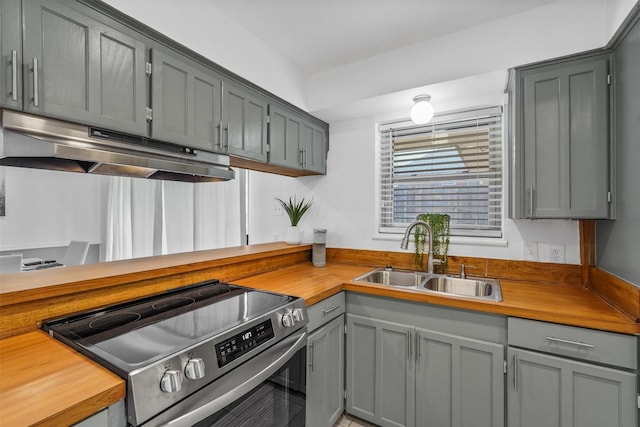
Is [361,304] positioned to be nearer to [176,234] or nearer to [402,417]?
[402,417]

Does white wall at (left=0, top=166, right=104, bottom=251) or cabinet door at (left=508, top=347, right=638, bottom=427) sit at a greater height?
white wall at (left=0, top=166, right=104, bottom=251)

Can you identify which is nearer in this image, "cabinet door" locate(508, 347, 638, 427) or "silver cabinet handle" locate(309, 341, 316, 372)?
"cabinet door" locate(508, 347, 638, 427)

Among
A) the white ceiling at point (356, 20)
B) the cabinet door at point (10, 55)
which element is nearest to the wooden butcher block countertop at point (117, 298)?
the cabinet door at point (10, 55)

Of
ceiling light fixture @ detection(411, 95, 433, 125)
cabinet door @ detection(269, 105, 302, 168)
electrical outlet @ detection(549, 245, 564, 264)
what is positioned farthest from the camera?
cabinet door @ detection(269, 105, 302, 168)

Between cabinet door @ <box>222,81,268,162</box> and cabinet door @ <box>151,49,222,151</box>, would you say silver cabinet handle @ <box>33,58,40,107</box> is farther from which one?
cabinet door @ <box>222,81,268,162</box>

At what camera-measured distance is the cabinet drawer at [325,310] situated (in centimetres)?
168

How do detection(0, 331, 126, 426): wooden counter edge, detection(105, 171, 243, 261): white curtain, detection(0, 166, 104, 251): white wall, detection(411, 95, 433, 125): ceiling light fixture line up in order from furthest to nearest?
detection(105, 171, 243, 261): white curtain → detection(0, 166, 104, 251): white wall → detection(411, 95, 433, 125): ceiling light fixture → detection(0, 331, 126, 426): wooden counter edge

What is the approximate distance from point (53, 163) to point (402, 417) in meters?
2.24

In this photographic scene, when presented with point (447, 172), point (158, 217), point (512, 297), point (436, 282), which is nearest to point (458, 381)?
point (512, 297)

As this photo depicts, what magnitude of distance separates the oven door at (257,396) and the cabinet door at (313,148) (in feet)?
4.84

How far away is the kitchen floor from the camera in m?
1.97

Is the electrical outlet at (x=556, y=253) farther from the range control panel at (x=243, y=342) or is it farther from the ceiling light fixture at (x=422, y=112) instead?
the range control panel at (x=243, y=342)

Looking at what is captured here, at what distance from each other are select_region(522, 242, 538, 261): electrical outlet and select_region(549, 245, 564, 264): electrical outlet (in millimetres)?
80

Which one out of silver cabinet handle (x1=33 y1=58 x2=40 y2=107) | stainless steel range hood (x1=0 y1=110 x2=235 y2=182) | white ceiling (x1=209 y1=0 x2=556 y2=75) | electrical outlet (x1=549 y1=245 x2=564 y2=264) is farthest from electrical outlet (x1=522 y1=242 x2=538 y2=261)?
silver cabinet handle (x1=33 y1=58 x2=40 y2=107)
